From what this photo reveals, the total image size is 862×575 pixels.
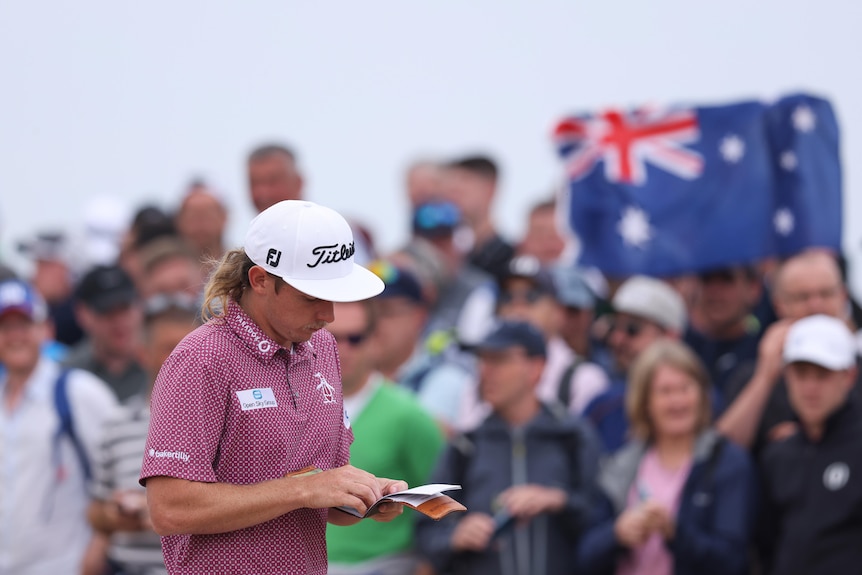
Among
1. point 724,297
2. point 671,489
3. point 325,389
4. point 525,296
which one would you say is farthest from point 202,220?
point 325,389

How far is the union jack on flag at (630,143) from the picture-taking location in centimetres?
861

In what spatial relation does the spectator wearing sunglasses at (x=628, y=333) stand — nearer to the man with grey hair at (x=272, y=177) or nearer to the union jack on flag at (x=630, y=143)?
the union jack on flag at (x=630, y=143)

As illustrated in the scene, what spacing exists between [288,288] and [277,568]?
77 cm

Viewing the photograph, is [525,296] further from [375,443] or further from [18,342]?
[18,342]

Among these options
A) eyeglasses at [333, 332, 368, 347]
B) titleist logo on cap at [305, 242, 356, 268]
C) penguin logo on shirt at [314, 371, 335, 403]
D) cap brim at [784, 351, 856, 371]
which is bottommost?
cap brim at [784, 351, 856, 371]

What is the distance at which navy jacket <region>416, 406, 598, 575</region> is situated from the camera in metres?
6.58

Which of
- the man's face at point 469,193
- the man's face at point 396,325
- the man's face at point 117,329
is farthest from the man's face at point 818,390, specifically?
the man's face at point 469,193

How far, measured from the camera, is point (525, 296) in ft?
26.2

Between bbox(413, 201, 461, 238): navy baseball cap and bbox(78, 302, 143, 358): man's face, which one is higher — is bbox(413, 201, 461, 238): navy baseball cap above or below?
above

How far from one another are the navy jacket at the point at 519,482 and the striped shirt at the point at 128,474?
50.2 inches

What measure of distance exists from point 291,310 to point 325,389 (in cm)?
32

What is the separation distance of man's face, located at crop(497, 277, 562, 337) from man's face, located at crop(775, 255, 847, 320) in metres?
1.44

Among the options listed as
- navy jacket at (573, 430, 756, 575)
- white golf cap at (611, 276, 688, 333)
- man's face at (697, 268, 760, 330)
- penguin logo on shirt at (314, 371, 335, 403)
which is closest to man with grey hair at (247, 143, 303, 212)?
white golf cap at (611, 276, 688, 333)

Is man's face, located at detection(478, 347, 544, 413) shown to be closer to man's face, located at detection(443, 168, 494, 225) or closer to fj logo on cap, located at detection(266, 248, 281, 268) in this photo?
fj logo on cap, located at detection(266, 248, 281, 268)
